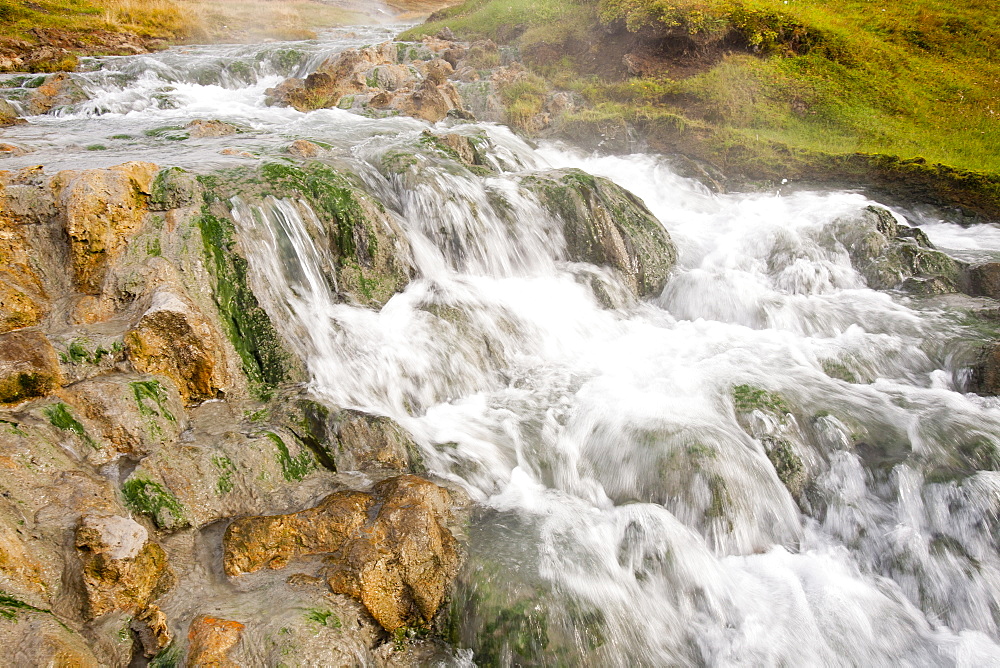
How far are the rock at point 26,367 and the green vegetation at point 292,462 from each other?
59.4 inches

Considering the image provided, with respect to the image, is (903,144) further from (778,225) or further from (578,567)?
(578,567)

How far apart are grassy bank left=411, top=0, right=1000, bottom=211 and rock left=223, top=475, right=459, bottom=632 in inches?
443

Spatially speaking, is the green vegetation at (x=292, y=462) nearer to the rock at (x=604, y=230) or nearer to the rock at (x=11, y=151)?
the rock at (x=604, y=230)

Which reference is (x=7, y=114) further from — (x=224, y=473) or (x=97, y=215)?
(x=224, y=473)

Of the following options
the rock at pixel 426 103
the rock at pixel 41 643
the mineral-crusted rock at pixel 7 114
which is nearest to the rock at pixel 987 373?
the rock at pixel 41 643

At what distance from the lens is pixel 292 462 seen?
178 inches

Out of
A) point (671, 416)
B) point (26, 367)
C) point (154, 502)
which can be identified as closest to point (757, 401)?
point (671, 416)

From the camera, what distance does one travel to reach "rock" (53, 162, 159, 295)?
4.93 m

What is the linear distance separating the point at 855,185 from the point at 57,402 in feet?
42.5

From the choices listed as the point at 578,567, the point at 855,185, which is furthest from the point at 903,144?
the point at 578,567

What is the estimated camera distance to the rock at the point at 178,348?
15.0 ft

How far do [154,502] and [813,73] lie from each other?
15.7 metres

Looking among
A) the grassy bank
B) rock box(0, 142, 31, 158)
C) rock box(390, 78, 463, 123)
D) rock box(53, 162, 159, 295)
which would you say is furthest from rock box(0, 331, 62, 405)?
the grassy bank

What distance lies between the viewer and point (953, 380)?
6.54 meters
